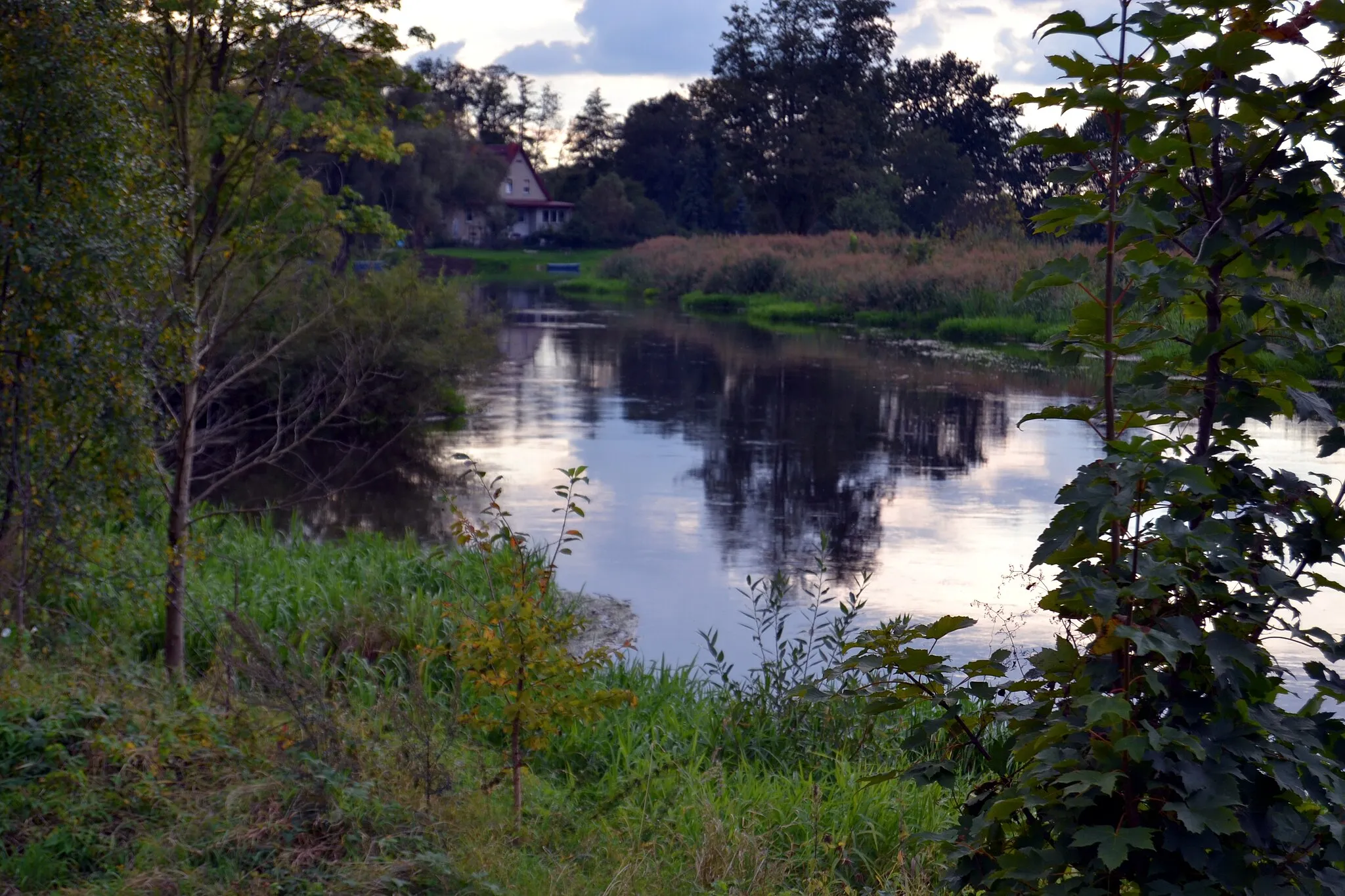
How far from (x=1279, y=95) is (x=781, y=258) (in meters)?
42.8

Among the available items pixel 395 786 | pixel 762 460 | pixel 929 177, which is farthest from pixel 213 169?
pixel 929 177

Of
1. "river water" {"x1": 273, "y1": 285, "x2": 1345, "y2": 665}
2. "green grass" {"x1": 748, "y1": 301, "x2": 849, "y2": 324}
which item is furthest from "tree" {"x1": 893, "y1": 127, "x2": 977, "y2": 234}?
"river water" {"x1": 273, "y1": 285, "x2": 1345, "y2": 665}

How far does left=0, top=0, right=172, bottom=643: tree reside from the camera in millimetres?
5402

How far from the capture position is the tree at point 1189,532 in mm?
2342

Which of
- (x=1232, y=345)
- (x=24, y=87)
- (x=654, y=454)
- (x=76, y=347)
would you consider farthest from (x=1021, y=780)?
(x=654, y=454)

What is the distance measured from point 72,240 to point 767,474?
9.40 meters

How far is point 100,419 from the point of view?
580 cm

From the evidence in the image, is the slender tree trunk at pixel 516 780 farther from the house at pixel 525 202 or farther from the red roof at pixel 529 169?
the red roof at pixel 529 169

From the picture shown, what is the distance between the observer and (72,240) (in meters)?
5.40

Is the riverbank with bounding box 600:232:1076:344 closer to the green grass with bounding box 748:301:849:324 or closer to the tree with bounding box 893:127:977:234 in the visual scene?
the green grass with bounding box 748:301:849:324

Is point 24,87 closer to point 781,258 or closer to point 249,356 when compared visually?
point 249,356

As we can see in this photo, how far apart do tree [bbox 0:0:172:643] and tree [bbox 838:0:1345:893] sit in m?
4.14

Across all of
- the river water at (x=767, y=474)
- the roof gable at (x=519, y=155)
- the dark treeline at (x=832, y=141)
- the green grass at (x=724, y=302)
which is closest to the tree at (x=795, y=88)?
the dark treeline at (x=832, y=141)

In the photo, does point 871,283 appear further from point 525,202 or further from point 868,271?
point 525,202
